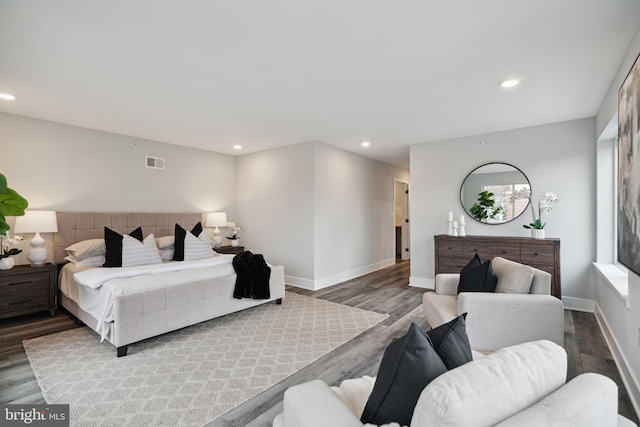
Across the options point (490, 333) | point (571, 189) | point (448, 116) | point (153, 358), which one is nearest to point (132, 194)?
point (153, 358)

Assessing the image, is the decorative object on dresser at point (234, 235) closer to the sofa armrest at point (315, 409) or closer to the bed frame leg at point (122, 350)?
the bed frame leg at point (122, 350)

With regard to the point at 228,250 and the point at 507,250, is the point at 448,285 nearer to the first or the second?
the point at 507,250

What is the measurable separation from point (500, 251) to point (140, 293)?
4235mm

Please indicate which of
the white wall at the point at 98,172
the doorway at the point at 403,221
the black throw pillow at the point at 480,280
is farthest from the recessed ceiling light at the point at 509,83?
the doorway at the point at 403,221

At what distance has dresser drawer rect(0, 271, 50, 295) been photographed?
3367 mm

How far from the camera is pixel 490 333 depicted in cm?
241

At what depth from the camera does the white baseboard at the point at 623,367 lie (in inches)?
77.2

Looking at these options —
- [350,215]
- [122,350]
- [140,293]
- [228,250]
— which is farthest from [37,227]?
[350,215]

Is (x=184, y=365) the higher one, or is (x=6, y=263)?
(x=6, y=263)

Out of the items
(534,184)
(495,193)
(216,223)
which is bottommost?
(216,223)

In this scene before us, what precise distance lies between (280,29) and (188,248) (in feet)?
10.2

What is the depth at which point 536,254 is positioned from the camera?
12.5ft

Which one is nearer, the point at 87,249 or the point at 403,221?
the point at 87,249

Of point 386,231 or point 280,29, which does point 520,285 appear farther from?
point 386,231
